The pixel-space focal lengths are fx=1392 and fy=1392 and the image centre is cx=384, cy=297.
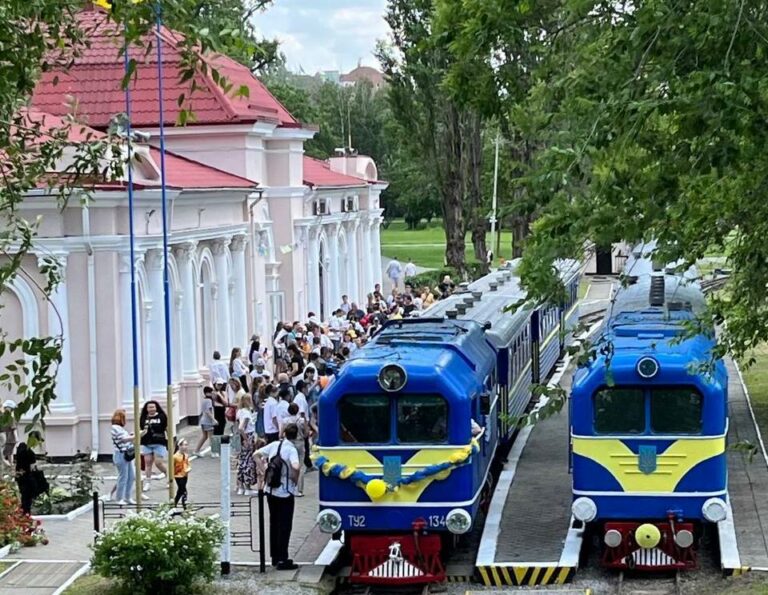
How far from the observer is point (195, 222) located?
25.7 metres

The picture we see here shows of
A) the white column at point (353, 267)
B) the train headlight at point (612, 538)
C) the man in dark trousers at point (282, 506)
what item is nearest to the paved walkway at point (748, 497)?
the train headlight at point (612, 538)

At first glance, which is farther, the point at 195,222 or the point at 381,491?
the point at 195,222

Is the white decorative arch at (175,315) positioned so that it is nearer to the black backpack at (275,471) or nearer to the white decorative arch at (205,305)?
the white decorative arch at (205,305)

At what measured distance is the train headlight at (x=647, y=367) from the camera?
14.4m

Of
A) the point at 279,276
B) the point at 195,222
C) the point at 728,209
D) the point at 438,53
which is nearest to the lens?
the point at 728,209

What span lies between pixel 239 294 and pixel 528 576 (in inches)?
586

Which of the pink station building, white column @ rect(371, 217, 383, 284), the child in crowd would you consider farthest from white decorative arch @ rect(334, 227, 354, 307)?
the child in crowd

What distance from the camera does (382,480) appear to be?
14.5 meters

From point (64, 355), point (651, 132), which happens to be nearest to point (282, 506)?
point (651, 132)

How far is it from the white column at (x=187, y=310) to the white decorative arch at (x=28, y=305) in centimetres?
342

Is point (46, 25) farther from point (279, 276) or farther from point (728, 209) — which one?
point (279, 276)

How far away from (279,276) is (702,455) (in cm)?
1988

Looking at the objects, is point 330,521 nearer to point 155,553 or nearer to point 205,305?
point 155,553

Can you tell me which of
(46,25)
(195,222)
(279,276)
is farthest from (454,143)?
(46,25)
